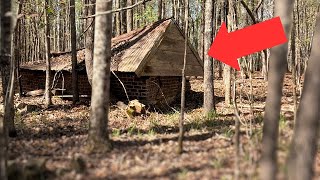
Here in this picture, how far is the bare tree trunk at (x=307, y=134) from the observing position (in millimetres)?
4672

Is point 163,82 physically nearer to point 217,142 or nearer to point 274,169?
point 217,142

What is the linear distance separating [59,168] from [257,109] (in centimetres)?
844

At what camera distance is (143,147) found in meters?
7.21

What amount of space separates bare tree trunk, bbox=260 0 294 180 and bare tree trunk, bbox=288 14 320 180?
0.40 meters

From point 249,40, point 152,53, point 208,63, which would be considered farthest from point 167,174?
point 152,53

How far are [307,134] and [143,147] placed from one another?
11.4ft

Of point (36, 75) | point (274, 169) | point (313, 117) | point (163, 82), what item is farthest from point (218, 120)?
point (36, 75)

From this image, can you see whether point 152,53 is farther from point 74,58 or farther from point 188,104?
point 74,58

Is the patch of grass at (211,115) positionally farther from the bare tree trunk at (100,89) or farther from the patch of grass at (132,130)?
the bare tree trunk at (100,89)

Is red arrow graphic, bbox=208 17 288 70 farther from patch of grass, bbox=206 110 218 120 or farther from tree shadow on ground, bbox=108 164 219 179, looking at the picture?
patch of grass, bbox=206 110 218 120

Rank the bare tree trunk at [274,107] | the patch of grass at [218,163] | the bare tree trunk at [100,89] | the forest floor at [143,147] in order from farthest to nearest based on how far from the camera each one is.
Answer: the bare tree trunk at [100,89], the patch of grass at [218,163], the forest floor at [143,147], the bare tree trunk at [274,107]

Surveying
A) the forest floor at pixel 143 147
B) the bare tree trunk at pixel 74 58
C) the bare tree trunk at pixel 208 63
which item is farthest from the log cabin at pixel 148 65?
the bare tree trunk at pixel 208 63

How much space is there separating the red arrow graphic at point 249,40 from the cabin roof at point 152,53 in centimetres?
482

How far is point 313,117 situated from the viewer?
5.00m
